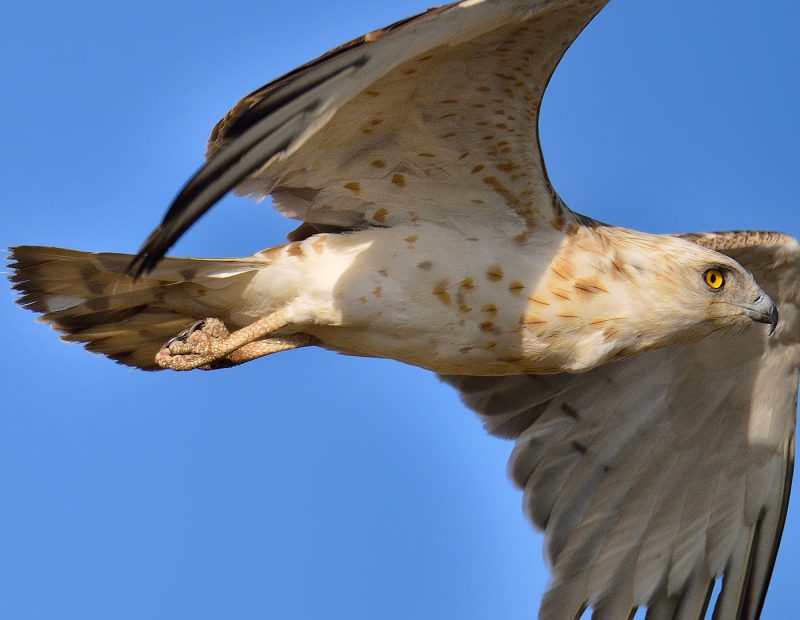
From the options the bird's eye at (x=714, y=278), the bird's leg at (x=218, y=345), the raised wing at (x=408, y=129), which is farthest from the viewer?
the bird's eye at (x=714, y=278)

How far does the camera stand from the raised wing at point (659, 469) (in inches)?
305

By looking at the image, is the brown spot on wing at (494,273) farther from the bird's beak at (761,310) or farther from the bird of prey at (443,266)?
the bird's beak at (761,310)

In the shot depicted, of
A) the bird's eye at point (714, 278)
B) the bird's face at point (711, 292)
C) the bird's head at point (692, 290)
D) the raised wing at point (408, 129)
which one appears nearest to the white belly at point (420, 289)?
the raised wing at point (408, 129)

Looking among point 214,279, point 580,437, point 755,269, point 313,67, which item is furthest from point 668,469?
point 313,67

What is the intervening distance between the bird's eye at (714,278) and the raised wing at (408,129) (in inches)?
33.9

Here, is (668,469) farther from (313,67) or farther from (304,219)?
(313,67)

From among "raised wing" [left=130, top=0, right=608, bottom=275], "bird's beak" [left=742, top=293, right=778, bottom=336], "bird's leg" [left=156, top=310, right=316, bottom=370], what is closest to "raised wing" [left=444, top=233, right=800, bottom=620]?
"bird's beak" [left=742, top=293, right=778, bottom=336]

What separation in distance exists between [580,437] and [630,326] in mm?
1672

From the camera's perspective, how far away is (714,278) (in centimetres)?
668

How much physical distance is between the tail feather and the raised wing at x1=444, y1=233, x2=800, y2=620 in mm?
1795

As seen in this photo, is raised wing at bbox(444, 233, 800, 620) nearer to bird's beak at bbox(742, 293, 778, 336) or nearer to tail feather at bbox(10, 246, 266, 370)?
bird's beak at bbox(742, 293, 778, 336)

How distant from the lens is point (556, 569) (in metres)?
7.80

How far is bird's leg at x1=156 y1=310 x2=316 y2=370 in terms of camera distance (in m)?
6.43

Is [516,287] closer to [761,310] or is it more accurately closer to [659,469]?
[761,310]
